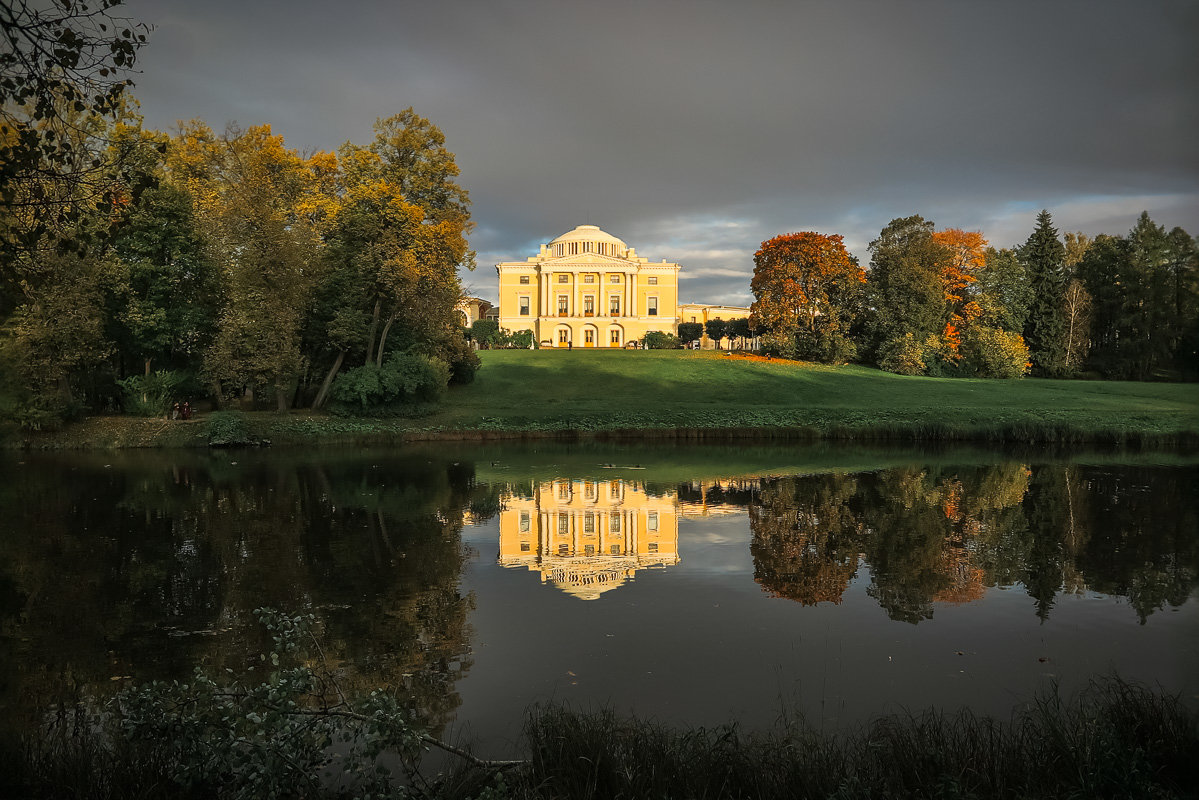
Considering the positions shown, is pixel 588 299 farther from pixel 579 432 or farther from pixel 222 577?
pixel 222 577

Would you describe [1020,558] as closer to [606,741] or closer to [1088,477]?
[606,741]

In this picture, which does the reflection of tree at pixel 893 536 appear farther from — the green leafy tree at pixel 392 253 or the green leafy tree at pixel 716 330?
the green leafy tree at pixel 716 330

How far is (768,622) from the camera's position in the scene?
7195mm

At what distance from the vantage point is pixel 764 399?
3631cm

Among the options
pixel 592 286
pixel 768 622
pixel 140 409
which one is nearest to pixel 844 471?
pixel 768 622

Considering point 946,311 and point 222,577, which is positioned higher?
point 946,311

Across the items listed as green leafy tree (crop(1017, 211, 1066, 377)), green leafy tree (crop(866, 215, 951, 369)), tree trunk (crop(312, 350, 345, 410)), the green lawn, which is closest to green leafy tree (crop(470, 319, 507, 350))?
the green lawn

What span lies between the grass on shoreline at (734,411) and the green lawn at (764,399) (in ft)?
0.24

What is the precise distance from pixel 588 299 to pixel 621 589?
70.7 meters

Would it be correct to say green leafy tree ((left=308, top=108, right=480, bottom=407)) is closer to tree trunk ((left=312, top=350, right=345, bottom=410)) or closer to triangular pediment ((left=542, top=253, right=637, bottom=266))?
tree trunk ((left=312, top=350, right=345, bottom=410))

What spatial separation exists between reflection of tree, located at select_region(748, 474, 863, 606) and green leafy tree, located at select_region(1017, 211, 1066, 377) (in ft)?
134

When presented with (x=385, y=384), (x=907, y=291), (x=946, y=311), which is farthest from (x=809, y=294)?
(x=385, y=384)

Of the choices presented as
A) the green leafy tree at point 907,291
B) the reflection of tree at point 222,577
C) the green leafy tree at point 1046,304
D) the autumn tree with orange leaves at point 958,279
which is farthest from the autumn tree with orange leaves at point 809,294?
the reflection of tree at point 222,577

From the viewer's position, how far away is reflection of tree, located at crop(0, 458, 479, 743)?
240 inches
